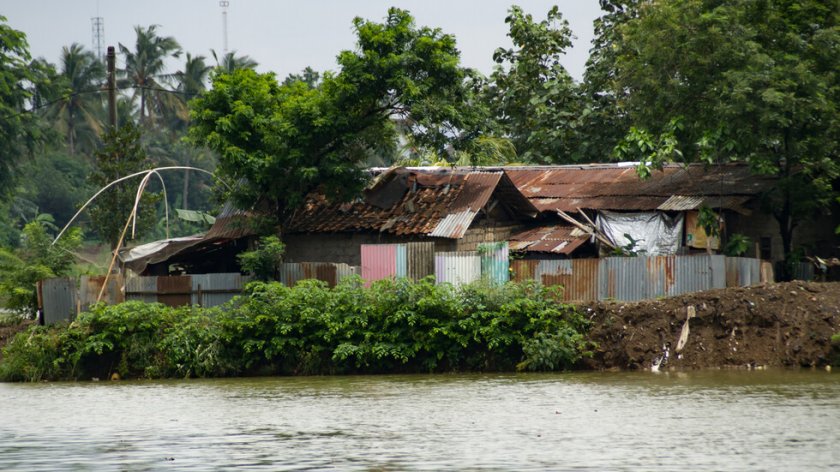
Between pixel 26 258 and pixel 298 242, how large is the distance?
5765 millimetres

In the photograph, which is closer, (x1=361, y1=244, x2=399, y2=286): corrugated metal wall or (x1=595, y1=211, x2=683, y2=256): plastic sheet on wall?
(x1=361, y1=244, x2=399, y2=286): corrugated metal wall

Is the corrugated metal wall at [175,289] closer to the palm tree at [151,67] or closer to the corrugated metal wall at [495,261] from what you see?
the corrugated metal wall at [495,261]

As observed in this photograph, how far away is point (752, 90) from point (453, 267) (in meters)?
6.93

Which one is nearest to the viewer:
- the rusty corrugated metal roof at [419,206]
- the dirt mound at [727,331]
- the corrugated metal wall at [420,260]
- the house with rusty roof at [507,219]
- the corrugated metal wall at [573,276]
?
the dirt mound at [727,331]

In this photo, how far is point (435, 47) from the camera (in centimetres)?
2353

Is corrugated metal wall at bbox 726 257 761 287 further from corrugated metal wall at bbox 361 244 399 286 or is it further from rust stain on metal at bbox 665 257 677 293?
corrugated metal wall at bbox 361 244 399 286

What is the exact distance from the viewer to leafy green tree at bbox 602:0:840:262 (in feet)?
74.2

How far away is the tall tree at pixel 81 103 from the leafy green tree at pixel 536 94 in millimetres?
30750

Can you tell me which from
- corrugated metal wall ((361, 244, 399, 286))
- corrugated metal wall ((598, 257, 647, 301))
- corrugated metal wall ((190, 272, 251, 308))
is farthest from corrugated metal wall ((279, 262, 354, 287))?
corrugated metal wall ((598, 257, 647, 301))

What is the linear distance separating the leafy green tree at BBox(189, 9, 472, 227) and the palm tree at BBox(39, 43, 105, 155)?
3752 centimetres

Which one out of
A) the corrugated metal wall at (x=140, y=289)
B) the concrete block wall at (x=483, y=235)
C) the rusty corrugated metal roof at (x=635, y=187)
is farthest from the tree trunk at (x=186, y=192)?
the corrugated metal wall at (x=140, y=289)

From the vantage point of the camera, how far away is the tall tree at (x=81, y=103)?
60.1m

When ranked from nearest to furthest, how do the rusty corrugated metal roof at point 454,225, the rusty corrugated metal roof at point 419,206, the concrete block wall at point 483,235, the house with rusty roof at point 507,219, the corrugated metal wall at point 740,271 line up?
the corrugated metal wall at point 740,271, the rusty corrugated metal roof at point 454,225, the rusty corrugated metal roof at point 419,206, the concrete block wall at point 483,235, the house with rusty roof at point 507,219

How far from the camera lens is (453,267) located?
21922 mm
